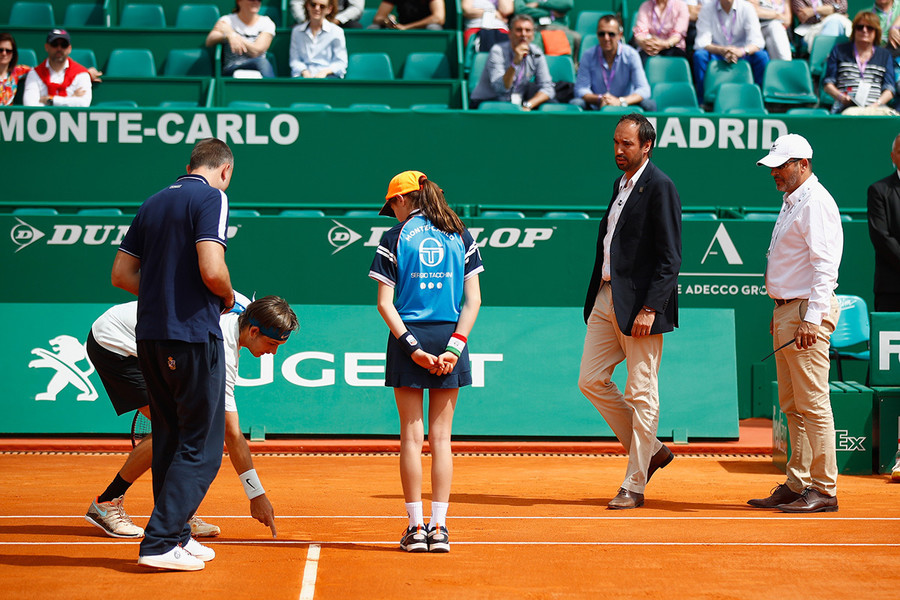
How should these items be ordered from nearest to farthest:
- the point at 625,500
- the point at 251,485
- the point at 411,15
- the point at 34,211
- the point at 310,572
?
1. the point at 310,572
2. the point at 251,485
3. the point at 625,500
4. the point at 34,211
5. the point at 411,15

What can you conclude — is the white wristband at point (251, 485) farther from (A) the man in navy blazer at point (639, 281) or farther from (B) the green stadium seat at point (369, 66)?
(B) the green stadium seat at point (369, 66)

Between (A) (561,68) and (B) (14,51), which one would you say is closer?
(B) (14,51)

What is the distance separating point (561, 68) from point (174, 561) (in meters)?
9.04

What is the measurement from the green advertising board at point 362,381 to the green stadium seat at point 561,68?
4309mm

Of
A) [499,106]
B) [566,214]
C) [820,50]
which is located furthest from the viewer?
[820,50]

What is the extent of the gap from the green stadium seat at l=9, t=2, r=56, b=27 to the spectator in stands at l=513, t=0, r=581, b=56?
591 centimetres

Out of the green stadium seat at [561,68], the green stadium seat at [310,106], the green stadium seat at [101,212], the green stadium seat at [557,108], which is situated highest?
the green stadium seat at [561,68]

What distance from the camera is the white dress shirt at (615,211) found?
6164 millimetres

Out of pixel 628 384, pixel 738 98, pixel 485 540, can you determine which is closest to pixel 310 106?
pixel 738 98

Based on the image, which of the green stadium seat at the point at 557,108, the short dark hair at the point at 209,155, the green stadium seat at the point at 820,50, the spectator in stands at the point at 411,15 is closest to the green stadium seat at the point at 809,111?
the green stadium seat at the point at 820,50

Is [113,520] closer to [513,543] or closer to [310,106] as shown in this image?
[513,543]

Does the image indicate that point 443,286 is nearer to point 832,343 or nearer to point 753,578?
point 753,578

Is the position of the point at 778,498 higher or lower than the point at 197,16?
lower

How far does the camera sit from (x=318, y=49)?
1192cm
